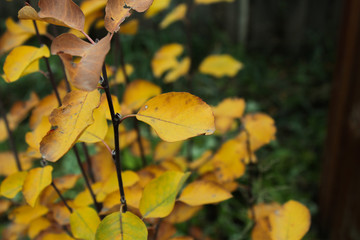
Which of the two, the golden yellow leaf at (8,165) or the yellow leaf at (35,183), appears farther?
the golden yellow leaf at (8,165)

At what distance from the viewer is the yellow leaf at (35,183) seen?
0.60 m

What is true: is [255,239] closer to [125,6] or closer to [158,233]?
[158,233]

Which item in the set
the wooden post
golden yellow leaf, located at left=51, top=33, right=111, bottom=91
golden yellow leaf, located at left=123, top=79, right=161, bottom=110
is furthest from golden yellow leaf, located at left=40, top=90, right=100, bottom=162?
the wooden post

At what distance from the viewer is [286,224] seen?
0.63 meters

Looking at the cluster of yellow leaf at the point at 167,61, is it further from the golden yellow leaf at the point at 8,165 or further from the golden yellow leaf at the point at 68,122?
the golden yellow leaf at the point at 68,122

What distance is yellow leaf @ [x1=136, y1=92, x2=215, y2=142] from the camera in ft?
1.54

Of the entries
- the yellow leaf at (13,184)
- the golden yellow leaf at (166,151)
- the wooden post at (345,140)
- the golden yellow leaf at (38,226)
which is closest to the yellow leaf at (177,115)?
the yellow leaf at (13,184)

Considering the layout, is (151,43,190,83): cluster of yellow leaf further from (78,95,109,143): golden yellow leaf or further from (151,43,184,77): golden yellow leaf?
(78,95,109,143): golden yellow leaf

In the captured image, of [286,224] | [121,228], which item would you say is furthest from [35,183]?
[286,224]

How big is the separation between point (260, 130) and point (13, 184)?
1.94 ft

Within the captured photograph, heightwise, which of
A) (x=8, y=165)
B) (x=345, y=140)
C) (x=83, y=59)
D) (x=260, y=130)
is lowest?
(x=345, y=140)

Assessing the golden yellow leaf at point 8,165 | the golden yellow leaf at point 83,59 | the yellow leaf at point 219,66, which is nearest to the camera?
the golden yellow leaf at point 83,59

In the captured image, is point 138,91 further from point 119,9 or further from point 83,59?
point 83,59

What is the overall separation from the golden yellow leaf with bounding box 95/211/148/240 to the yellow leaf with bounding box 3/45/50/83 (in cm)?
29
